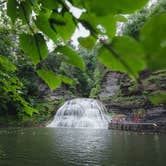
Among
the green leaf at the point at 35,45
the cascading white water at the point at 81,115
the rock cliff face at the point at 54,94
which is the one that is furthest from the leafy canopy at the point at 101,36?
the rock cliff face at the point at 54,94

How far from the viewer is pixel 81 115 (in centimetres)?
2211

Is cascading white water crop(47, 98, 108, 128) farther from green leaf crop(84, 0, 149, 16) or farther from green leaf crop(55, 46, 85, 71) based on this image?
green leaf crop(84, 0, 149, 16)

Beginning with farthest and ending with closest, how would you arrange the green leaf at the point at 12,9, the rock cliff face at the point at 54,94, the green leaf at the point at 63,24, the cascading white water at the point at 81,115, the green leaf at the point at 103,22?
1. the rock cliff face at the point at 54,94
2. the cascading white water at the point at 81,115
3. the green leaf at the point at 12,9
4. the green leaf at the point at 63,24
5. the green leaf at the point at 103,22

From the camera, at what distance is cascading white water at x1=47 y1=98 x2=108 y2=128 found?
67.4 ft

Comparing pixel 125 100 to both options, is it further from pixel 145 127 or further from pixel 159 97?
pixel 159 97

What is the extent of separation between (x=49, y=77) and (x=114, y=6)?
29 cm

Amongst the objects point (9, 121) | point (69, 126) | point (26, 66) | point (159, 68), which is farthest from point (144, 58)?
point (26, 66)

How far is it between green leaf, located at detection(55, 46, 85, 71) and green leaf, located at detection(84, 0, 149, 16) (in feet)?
0.48

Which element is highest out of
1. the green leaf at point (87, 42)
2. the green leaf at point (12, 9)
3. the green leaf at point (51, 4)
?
the green leaf at point (12, 9)

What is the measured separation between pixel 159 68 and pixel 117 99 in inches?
905

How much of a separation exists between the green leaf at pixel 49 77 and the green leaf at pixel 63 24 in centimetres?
8

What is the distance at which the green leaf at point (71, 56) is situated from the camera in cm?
50

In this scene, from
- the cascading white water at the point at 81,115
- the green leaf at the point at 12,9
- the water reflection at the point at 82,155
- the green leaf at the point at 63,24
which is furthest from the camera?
the cascading white water at the point at 81,115

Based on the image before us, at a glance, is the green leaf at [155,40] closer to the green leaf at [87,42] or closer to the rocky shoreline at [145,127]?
the green leaf at [87,42]
